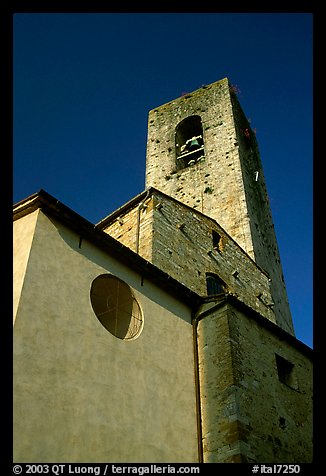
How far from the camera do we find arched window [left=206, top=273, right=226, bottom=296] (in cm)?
1067

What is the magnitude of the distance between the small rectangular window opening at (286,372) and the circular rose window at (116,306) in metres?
2.77

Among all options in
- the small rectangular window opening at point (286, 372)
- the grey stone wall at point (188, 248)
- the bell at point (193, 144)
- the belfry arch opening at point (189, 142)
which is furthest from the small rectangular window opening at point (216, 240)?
the bell at point (193, 144)

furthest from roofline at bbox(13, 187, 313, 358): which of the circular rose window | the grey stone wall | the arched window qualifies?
the arched window

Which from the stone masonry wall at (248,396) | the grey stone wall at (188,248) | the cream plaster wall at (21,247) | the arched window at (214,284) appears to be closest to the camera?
the cream plaster wall at (21,247)

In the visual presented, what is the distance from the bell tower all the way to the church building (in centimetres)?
430

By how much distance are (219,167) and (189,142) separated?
2461mm

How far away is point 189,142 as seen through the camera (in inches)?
712

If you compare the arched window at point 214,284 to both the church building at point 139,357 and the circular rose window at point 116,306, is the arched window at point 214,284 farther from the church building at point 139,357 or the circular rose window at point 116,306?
the circular rose window at point 116,306

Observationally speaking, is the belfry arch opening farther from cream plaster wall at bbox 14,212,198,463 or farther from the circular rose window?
cream plaster wall at bbox 14,212,198,463

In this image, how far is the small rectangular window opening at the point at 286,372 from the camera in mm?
8070

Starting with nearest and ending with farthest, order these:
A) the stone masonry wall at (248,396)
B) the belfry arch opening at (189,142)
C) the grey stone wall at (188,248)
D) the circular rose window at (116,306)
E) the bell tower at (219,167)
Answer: the stone masonry wall at (248,396) → the circular rose window at (116,306) → the grey stone wall at (188,248) → the bell tower at (219,167) → the belfry arch opening at (189,142)

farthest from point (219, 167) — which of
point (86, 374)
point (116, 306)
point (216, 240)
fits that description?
point (86, 374)

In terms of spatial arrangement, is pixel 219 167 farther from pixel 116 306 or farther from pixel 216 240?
pixel 116 306
